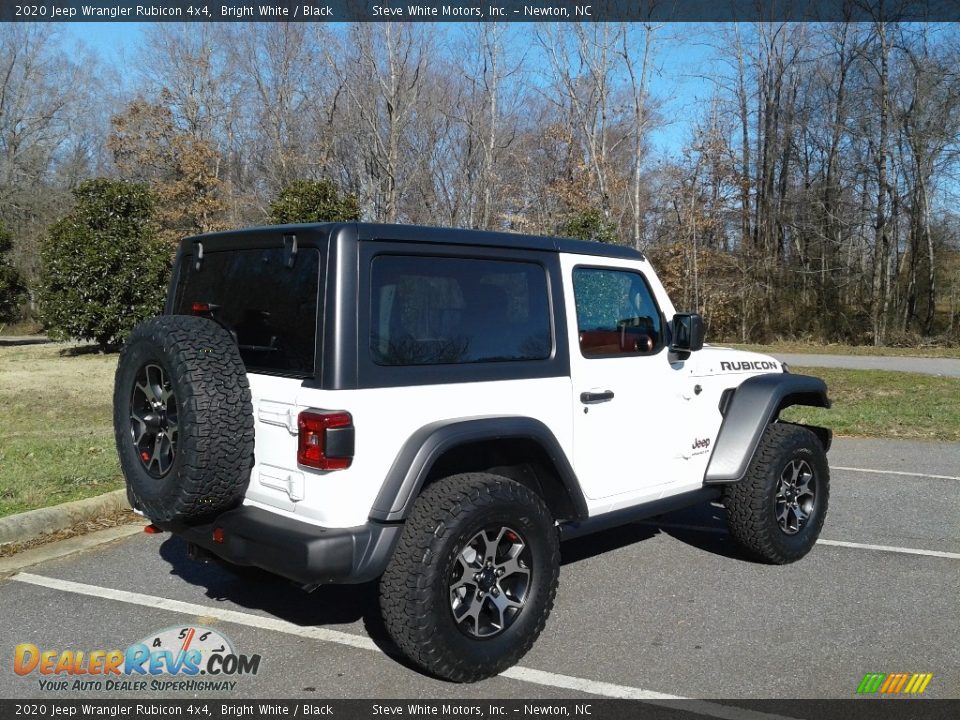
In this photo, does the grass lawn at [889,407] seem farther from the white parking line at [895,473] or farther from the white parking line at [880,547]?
the white parking line at [880,547]

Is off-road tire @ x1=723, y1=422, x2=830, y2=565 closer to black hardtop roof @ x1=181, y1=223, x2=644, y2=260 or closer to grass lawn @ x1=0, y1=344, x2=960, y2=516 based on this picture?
black hardtop roof @ x1=181, y1=223, x2=644, y2=260

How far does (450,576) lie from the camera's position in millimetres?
3527

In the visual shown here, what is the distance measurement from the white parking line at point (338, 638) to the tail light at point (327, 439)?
1.16 meters

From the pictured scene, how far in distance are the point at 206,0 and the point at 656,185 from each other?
1886cm

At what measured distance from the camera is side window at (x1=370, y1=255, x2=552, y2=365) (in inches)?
141

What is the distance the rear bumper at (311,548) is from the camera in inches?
130

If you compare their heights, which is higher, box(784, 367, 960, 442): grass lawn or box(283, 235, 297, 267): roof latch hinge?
box(283, 235, 297, 267): roof latch hinge

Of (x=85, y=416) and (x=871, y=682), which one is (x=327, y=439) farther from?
(x=85, y=416)

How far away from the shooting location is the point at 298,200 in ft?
56.7

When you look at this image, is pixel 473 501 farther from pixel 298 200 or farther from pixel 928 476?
pixel 298 200

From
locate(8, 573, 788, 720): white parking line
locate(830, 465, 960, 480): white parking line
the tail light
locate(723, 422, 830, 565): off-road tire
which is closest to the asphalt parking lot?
locate(8, 573, 788, 720): white parking line

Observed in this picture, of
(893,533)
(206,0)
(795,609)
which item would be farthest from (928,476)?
(206,0)

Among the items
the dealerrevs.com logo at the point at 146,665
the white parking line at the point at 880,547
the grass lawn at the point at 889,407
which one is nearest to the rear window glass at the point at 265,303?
the dealerrevs.com logo at the point at 146,665

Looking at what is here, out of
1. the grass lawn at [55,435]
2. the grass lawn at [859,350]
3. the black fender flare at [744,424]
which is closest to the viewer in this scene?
the black fender flare at [744,424]
